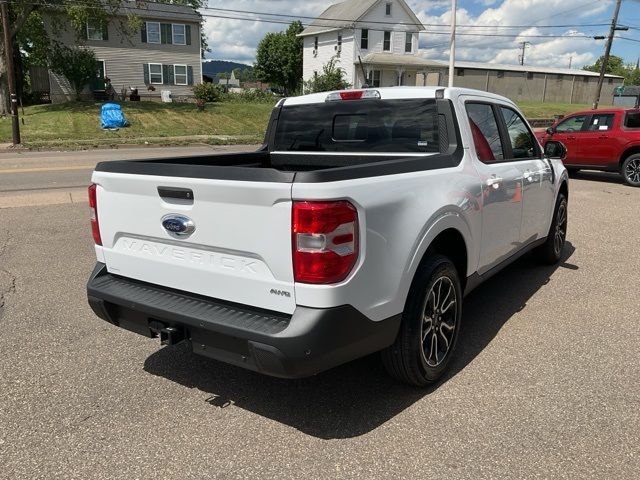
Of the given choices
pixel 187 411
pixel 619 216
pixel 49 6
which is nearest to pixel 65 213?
pixel 187 411

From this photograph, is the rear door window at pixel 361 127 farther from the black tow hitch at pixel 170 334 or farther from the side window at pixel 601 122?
the side window at pixel 601 122

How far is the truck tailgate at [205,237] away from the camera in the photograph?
8.61ft

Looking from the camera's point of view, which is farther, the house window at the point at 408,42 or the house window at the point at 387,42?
the house window at the point at 408,42

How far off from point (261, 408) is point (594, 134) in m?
12.3

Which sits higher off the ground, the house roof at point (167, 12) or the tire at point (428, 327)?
the house roof at point (167, 12)

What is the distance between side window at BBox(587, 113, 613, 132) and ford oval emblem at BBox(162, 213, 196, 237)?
1243cm

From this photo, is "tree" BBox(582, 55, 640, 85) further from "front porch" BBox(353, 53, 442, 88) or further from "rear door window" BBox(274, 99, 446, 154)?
"rear door window" BBox(274, 99, 446, 154)

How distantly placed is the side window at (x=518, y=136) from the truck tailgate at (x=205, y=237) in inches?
115

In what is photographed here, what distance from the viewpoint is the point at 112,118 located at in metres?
24.8

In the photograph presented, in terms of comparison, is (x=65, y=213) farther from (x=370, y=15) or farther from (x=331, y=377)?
(x=370, y=15)

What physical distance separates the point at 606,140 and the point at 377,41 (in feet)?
118

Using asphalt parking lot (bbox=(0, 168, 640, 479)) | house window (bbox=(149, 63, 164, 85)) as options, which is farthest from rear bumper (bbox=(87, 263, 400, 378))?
house window (bbox=(149, 63, 164, 85))

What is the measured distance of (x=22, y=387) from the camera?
3438 millimetres

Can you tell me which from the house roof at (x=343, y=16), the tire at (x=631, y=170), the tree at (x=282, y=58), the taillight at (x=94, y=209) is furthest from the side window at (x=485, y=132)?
the tree at (x=282, y=58)
